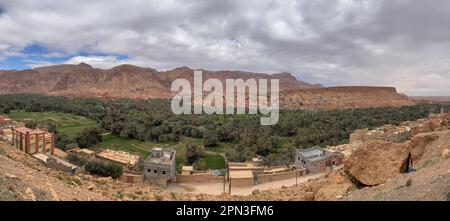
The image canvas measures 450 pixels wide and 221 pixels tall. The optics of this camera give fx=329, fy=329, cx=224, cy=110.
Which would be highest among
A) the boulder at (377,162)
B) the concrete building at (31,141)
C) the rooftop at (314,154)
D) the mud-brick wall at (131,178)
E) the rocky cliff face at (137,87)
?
the rocky cliff face at (137,87)

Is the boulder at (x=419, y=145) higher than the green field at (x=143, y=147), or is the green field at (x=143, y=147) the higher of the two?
the boulder at (x=419, y=145)

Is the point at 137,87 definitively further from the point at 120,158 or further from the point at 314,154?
the point at 314,154

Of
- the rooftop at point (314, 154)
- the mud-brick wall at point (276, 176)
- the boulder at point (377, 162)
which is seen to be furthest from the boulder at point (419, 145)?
the rooftop at point (314, 154)

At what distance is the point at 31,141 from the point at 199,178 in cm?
1503

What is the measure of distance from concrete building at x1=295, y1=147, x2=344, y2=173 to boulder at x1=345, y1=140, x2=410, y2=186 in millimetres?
16728

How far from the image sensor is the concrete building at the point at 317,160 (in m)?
25.6

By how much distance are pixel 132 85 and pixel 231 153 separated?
102092 mm

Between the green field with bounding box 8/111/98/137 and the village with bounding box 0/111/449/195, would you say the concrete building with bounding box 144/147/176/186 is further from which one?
the green field with bounding box 8/111/98/137

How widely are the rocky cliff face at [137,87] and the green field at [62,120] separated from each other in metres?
44.3

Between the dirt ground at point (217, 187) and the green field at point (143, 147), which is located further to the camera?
the green field at point (143, 147)

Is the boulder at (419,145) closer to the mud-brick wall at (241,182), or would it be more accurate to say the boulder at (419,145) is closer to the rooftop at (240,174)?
the mud-brick wall at (241,182)
